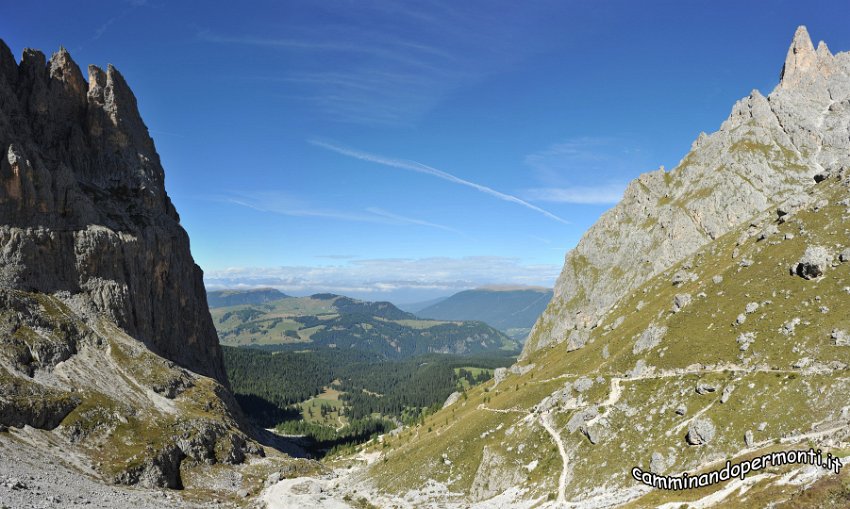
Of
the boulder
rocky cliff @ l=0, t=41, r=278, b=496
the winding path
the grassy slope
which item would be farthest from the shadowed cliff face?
the boulder

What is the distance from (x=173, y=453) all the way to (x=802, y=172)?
780ft

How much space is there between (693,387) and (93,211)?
548ft

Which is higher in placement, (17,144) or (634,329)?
(17,144)

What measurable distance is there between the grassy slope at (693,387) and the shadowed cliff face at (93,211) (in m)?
97.6

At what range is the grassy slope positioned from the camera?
6650 centimetres

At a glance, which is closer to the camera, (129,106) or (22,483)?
(22,483)

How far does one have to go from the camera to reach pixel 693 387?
8081 cm

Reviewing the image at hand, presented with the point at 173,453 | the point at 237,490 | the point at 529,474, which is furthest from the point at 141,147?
the point at 529,474

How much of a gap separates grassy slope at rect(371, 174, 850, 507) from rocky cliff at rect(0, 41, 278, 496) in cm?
5519

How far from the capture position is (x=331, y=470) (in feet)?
440

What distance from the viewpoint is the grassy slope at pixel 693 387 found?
66.5 metres

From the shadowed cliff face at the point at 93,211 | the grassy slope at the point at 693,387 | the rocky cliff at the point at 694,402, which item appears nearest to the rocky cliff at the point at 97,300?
the shadowed cliff face at the point at 93,211

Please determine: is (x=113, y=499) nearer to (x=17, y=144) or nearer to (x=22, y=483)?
(x=22, y=483)

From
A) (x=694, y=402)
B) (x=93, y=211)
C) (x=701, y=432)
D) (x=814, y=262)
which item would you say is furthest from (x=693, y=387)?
(x=93, y=211)
